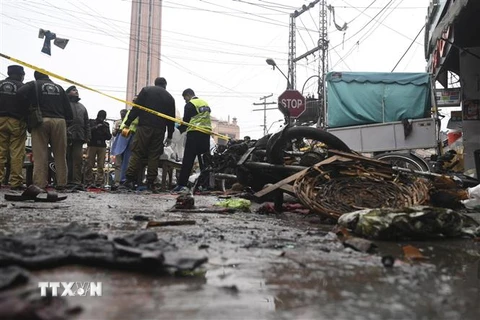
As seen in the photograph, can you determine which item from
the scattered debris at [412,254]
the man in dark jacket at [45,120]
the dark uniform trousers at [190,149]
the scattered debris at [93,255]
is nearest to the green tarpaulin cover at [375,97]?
the dark uniform trousers at [190,149]

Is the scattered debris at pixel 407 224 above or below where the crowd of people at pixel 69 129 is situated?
below

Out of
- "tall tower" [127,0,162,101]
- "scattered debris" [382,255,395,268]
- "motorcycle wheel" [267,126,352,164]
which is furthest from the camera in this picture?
"tall tower" [127,0,162,101]

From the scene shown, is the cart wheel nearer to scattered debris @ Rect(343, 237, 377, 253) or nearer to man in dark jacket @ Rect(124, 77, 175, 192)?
man in dark jacket @ Rect(124, 77, 175, 192)

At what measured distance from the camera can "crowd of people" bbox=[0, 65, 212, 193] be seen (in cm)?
592

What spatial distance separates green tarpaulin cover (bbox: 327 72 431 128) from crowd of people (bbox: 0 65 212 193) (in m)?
3.82

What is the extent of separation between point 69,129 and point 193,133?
2.66m

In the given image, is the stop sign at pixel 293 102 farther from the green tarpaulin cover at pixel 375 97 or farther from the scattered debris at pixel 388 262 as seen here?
the scattered debris at pixel 388 262

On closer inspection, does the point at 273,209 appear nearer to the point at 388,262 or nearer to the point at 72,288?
the point at 388,262

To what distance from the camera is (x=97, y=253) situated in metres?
1.27

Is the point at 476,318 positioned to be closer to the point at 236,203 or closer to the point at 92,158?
the point at 236,203

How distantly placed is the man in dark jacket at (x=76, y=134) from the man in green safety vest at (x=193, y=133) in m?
2.20

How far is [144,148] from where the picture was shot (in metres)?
6.56

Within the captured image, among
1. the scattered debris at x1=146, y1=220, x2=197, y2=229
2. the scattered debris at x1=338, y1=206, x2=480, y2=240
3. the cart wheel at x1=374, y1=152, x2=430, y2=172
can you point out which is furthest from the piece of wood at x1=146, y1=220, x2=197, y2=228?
the cart wheel at x1=374, y1=152, x2=430, y2=172

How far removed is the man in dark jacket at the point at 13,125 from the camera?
591 centimetres
